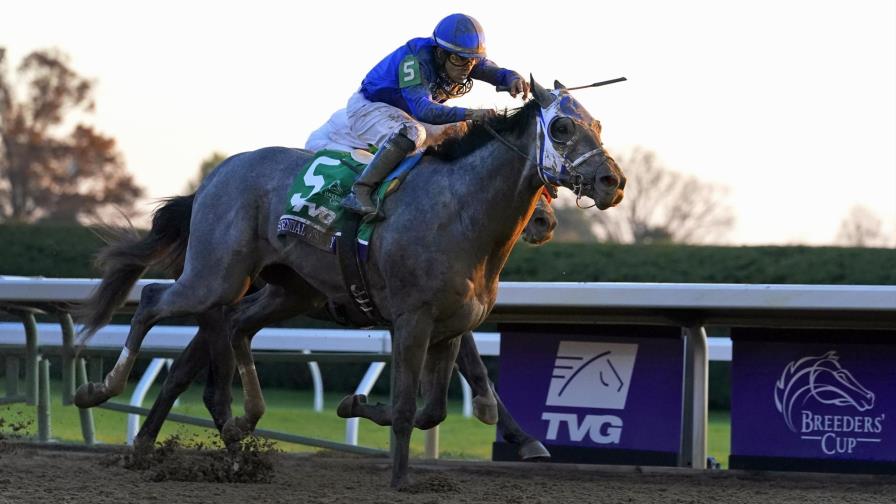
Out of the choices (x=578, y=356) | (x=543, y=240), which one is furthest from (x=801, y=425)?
(x=543, y=240)

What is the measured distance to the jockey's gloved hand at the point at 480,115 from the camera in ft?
15.4

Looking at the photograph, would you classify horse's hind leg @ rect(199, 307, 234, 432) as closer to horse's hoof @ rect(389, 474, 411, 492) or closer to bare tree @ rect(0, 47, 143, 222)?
horse's hoof @ rect(389, 474, 411, 492)

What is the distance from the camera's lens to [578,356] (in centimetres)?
651

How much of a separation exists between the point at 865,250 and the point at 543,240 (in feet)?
24.1

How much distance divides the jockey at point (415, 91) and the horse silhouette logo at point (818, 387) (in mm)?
2147

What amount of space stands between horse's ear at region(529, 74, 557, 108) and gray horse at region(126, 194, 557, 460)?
1364 mm

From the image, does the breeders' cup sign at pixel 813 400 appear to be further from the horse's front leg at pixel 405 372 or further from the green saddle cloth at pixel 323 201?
the green saddle cloth at pixel 323 201

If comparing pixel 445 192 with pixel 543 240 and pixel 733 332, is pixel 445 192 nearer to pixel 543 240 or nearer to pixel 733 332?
pixel 543 240

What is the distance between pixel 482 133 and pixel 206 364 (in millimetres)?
1870

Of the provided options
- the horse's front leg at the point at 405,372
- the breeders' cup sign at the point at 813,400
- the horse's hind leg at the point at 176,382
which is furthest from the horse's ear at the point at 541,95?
the breeders' cup sign at the point at 813,400

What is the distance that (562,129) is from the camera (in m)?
4.38

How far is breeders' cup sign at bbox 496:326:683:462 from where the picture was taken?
250 inches

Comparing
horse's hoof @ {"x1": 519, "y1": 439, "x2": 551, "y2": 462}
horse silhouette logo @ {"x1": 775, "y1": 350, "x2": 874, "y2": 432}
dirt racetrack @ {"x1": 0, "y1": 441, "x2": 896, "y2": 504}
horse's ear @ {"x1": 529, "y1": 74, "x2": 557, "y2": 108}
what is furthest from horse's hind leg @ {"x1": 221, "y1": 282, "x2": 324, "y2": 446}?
horse silhouette logo @ {"x1": 775, "y1": 350, "x2": 874, "y2": 432}

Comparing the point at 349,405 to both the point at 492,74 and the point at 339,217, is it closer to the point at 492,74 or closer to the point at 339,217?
the point at 339,217
